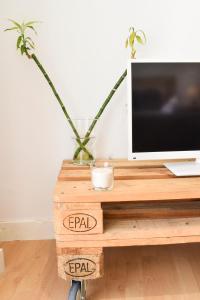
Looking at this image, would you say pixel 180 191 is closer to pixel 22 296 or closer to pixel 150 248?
pixel 150 248

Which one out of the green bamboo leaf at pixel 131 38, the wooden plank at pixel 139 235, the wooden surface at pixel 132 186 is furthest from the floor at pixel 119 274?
the green bamboo leaf at pixel 131 38

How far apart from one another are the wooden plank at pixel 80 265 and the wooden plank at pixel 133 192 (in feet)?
0.72

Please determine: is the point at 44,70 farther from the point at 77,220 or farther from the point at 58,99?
the point at 77,220

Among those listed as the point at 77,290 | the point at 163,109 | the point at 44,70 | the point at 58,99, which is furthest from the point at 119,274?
the point at 44,70

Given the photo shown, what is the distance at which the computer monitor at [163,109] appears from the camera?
140 centimetres

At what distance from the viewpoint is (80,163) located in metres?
1.68

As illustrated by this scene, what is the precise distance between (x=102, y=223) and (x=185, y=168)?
1.58 ft

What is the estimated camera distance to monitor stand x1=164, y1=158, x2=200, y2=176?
1430mm

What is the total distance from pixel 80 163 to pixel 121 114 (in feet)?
1.18

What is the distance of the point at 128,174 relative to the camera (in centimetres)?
149

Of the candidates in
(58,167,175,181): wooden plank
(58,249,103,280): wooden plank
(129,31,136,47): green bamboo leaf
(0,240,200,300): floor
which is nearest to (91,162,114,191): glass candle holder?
(58,167,175,181): wooden plank

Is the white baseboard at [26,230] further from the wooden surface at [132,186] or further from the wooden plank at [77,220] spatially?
the wooden plank at [77,220]

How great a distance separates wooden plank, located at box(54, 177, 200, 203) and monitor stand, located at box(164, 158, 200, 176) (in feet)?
0.27

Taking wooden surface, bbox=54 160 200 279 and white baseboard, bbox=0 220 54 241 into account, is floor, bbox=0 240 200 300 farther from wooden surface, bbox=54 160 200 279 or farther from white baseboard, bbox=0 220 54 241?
wooden surface, bbox=54 160 200 279
